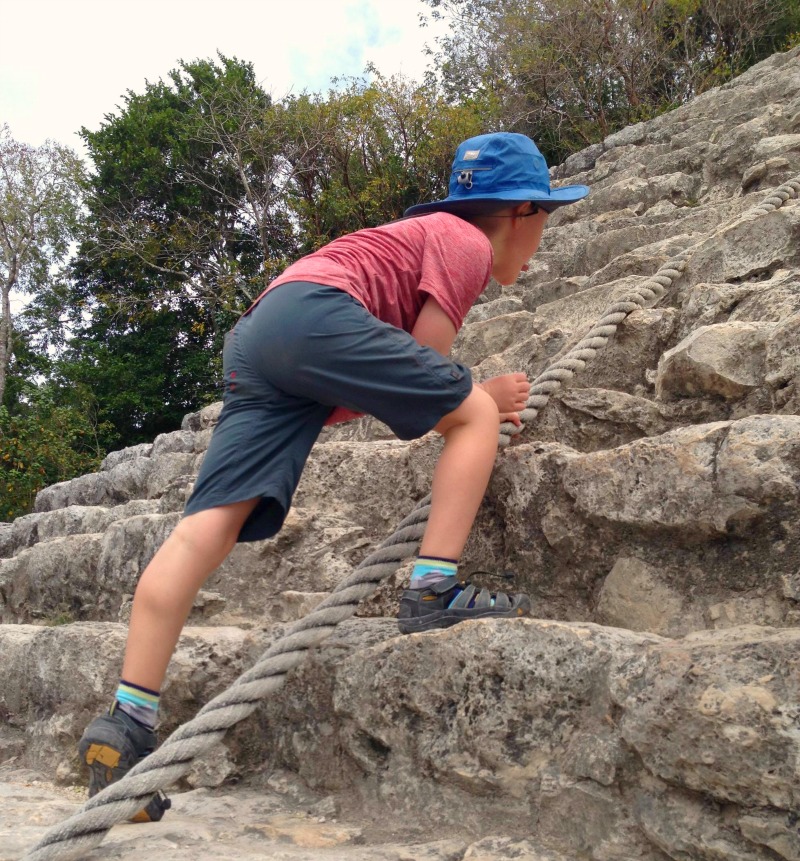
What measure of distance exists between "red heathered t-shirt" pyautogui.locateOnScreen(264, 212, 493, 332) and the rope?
482mm

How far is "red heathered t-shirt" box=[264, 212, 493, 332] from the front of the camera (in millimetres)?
1990

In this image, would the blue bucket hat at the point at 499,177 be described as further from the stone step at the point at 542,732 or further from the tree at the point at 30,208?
the tree at the point at 30,208

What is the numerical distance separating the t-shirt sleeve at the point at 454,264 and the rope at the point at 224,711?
48 cm

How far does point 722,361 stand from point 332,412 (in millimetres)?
1094

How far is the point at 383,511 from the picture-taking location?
2.73 meters

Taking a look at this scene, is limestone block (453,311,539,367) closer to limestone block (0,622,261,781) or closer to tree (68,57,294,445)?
limestone block (0,622,261,781)

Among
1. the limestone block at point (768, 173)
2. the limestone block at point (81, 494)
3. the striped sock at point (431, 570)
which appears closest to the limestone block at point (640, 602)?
the striped sock at point (431, 570)

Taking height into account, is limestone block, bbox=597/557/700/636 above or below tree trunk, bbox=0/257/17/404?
below

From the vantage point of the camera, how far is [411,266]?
6.71ft

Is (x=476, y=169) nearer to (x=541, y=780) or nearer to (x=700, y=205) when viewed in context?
(x=541, y=780)

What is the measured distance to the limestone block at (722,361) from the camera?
2.33 m

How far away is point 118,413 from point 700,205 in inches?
507

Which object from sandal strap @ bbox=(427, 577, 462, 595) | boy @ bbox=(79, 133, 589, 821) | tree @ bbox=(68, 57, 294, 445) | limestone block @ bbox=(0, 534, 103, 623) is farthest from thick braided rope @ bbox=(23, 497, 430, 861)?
tree @ bbox=(68, 57, 294, 445)

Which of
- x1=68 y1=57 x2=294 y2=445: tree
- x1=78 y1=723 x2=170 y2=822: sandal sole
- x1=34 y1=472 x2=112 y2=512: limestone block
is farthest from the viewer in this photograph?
x1=68 y1=57 x2=294 y2=445: tree
